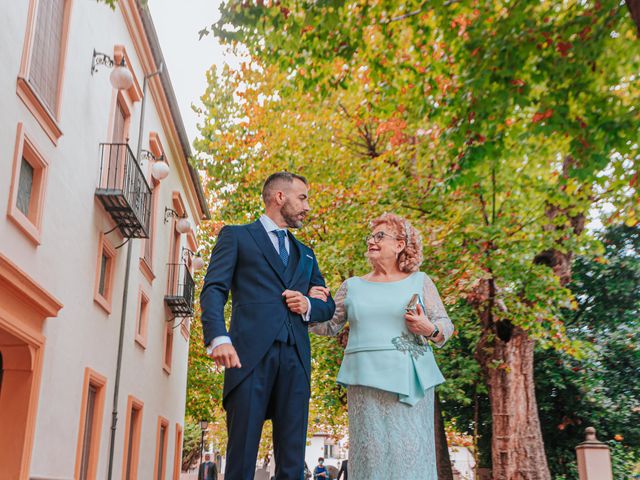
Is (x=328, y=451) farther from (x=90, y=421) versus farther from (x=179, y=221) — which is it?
(x=90, y=421)

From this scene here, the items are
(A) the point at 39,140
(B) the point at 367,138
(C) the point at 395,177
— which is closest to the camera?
(A) the point at 39,140

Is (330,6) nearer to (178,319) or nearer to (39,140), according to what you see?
(39,140)

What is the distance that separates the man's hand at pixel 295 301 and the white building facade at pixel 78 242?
6698 mm

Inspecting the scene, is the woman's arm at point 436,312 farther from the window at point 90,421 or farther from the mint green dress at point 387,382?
the window at point 90,421

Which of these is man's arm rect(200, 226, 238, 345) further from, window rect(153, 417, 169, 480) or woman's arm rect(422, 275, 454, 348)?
window rect(153, 417, 169, 480)

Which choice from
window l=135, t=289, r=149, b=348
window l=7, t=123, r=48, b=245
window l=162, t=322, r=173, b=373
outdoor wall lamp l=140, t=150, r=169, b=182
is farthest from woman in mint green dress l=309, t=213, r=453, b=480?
window l=162, t=322, r=173, b=373

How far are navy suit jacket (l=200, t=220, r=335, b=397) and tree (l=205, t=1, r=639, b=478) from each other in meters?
5.04

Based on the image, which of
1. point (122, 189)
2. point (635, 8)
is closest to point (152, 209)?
point (122, 189)

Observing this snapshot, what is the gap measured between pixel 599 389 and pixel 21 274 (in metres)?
15.7

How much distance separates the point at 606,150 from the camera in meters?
9.34

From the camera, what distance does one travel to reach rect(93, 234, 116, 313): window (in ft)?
49.8

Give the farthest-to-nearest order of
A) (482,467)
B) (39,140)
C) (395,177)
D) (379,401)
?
1. (482,467)
2. (395,177)
3. (39,140)
4. (379,401)

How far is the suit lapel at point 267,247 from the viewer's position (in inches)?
177

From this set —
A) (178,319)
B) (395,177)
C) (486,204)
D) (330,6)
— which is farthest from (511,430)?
(178,319)
